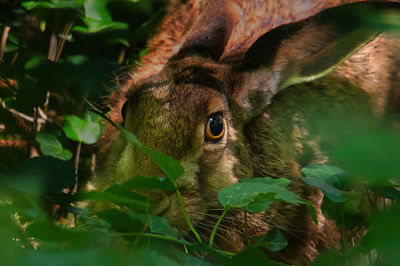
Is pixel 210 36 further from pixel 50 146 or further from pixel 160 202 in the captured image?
pixel 160 202

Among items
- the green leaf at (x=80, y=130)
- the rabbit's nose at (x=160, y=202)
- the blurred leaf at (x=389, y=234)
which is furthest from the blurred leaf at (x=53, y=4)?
the blurred leaf at (x=389, y=234)

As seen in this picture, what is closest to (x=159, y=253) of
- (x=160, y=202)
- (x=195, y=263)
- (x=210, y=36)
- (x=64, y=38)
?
(x=195, y=263)

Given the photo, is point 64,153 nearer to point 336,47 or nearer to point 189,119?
point 189,119

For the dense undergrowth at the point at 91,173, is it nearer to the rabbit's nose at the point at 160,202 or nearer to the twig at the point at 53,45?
the twig at the point at 53,45

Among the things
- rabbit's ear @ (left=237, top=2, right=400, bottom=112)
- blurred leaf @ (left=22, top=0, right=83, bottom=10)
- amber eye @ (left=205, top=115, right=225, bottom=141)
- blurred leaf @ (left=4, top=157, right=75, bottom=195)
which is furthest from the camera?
blurred leaf @ (left=22, top=0, right=83, bottom=10)

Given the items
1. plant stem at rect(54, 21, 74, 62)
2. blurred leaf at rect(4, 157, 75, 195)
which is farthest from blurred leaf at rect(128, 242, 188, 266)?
plant stem at rect(54, 21, 74, 62)

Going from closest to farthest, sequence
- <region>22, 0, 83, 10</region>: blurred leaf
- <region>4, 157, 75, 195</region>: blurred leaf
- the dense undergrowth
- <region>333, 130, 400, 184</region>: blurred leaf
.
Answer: <region>333, 130, 400, 184</region>: blurred leaf
the dense undergrowth
<region>4, 157, 75, 195</region>: blurred leaf
<region>22, 0, 83, 10</region>: blurred leaf

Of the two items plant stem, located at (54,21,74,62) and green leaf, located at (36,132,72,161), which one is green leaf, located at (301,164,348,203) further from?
plant stem, located at (54,21,74,62)
